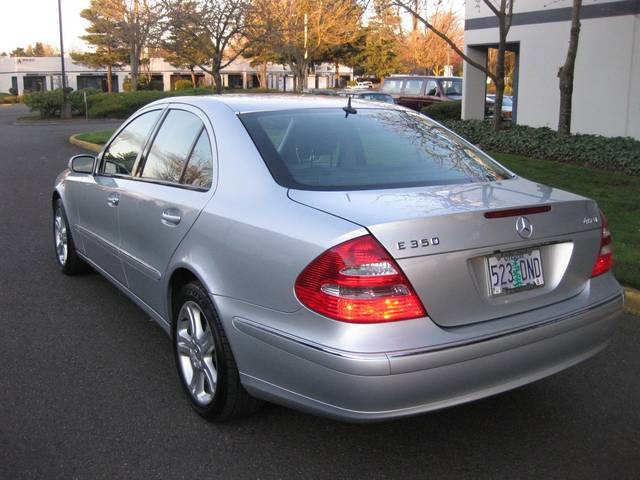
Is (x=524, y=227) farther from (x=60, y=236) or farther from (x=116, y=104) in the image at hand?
(x=116, y=104)

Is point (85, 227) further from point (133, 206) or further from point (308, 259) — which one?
point (308, 259)

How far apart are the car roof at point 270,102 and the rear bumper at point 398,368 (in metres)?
1.32

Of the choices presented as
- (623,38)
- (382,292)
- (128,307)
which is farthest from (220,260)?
(623,38)

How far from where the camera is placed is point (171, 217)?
3.70 meters

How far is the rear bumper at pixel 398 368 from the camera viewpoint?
2639 mm

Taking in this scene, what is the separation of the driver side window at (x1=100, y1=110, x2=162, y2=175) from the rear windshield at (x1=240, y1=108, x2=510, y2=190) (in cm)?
119

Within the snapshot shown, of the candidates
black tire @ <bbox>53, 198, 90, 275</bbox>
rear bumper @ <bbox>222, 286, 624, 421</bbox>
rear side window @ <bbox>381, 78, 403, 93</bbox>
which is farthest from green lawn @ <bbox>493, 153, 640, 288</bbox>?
rear side window @ <bbox>381, 78, 403, 93</bbox>

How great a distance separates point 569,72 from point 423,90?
11.6 m

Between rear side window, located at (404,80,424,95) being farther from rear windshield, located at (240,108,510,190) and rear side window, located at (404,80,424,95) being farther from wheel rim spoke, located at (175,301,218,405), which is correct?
wheel rim spoke, located at (175,301,218,405)

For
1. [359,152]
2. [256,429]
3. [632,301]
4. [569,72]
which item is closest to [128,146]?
[359,152]

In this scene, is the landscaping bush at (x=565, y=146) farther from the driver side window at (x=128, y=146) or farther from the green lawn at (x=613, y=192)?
the driver side window at (x=128, y=146)

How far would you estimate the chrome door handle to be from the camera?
451 cm

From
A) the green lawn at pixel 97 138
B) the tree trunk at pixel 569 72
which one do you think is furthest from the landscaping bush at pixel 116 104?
the tree trunk at pixel 569 72

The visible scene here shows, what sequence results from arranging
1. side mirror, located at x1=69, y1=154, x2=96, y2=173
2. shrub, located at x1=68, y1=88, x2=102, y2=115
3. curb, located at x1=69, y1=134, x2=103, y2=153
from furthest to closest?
shrub, located at x1=68, y1=88, x2=102, y2=115 → curb, located at x1=69, y1=134, x2=103, y2=153 → side mirror, located at x1=69, y1=154, x2=96, y2=173
